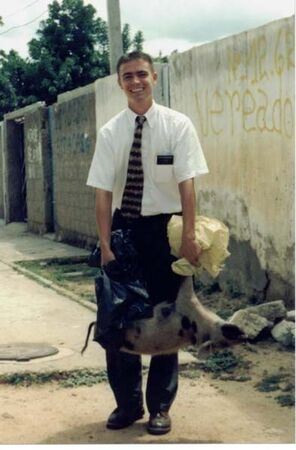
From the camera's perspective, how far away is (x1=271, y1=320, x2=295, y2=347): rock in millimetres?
6699

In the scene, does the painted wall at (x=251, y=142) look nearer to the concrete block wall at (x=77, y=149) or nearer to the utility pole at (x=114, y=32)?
the concrete block wall at (x=77, y=149)

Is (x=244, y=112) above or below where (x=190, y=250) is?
above

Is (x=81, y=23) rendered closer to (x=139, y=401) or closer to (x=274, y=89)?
(x=274, y=89)

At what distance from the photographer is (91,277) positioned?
1095cm

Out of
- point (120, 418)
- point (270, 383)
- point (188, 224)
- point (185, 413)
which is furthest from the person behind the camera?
point (270, 383)

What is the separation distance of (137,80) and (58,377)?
7.91ft

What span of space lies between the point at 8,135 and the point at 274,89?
12096mm

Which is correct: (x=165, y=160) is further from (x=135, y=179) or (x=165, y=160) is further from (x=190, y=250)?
(x=190, y=250)

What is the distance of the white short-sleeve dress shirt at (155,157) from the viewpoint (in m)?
4.64

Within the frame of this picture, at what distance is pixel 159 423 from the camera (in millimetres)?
4836

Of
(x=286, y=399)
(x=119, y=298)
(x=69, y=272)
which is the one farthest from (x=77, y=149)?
(x=119, y=298)

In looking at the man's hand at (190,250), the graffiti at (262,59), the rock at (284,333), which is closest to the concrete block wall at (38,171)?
the graffiti at (262,59)

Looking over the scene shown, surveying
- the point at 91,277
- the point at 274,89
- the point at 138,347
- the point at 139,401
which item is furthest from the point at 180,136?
the point at 91,277

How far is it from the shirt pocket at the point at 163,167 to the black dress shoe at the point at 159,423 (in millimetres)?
1252
